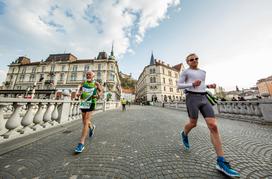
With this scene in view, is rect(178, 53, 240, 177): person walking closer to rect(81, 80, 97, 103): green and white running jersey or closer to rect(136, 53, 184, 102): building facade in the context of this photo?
rect(81, 80, 97, 103): green and white running jersey

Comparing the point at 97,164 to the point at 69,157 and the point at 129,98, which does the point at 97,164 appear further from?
the point at 129,98

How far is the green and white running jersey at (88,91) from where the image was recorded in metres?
2.66

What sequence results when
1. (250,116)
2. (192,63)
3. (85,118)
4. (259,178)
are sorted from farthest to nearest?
A: (250,116) < (85,118) < (192,63) < (259,178)

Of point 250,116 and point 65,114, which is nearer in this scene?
point 65,114

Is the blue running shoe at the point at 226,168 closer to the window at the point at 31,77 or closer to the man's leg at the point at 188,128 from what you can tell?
the man's leg at the point at 188,128

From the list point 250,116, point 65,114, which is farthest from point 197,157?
point 250,116

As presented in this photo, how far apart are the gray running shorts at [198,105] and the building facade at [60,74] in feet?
104

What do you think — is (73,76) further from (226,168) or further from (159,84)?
(226,168)

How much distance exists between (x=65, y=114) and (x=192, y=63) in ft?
18.3

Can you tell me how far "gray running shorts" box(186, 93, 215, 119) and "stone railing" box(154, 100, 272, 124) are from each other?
230 inches

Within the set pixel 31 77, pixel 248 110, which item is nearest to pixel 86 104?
pixel 248 110

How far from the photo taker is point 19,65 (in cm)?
4066

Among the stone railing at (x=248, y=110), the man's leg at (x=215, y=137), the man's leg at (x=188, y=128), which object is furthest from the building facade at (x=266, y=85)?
the man's leg at (x=215, y=137)

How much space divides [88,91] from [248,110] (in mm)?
8416
